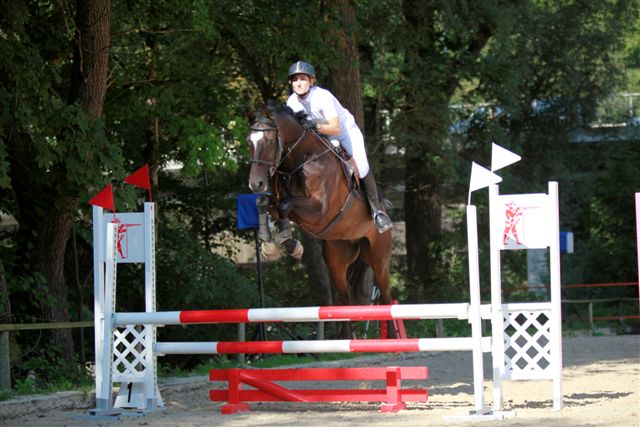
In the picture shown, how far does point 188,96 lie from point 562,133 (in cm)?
1160

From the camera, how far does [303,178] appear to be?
820cm

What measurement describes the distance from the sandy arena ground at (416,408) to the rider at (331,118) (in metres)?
1.69

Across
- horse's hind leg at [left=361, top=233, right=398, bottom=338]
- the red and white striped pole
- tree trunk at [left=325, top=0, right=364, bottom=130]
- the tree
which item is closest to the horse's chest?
the red and white striped pole

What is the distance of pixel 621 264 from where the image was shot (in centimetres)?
2388

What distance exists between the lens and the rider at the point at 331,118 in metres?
8.38

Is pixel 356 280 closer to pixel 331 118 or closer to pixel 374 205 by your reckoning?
pixel 374 205

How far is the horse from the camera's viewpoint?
7.74 m

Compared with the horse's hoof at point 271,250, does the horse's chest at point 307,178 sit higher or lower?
higher

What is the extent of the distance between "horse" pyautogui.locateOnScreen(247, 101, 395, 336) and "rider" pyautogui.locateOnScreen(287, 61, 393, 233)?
0.10 meters

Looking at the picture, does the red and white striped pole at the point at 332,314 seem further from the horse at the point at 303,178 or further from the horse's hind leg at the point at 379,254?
the horse's hind leg at the point at 379,254

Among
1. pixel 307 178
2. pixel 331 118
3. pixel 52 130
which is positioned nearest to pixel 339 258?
pixel 307 178

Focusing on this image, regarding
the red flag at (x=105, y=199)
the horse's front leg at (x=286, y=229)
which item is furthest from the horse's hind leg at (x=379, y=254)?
the red flag at (x=105, y=199)

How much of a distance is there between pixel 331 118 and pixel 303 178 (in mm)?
569

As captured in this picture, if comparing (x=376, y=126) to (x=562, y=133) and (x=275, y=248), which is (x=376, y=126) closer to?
(x=562, y=133)
